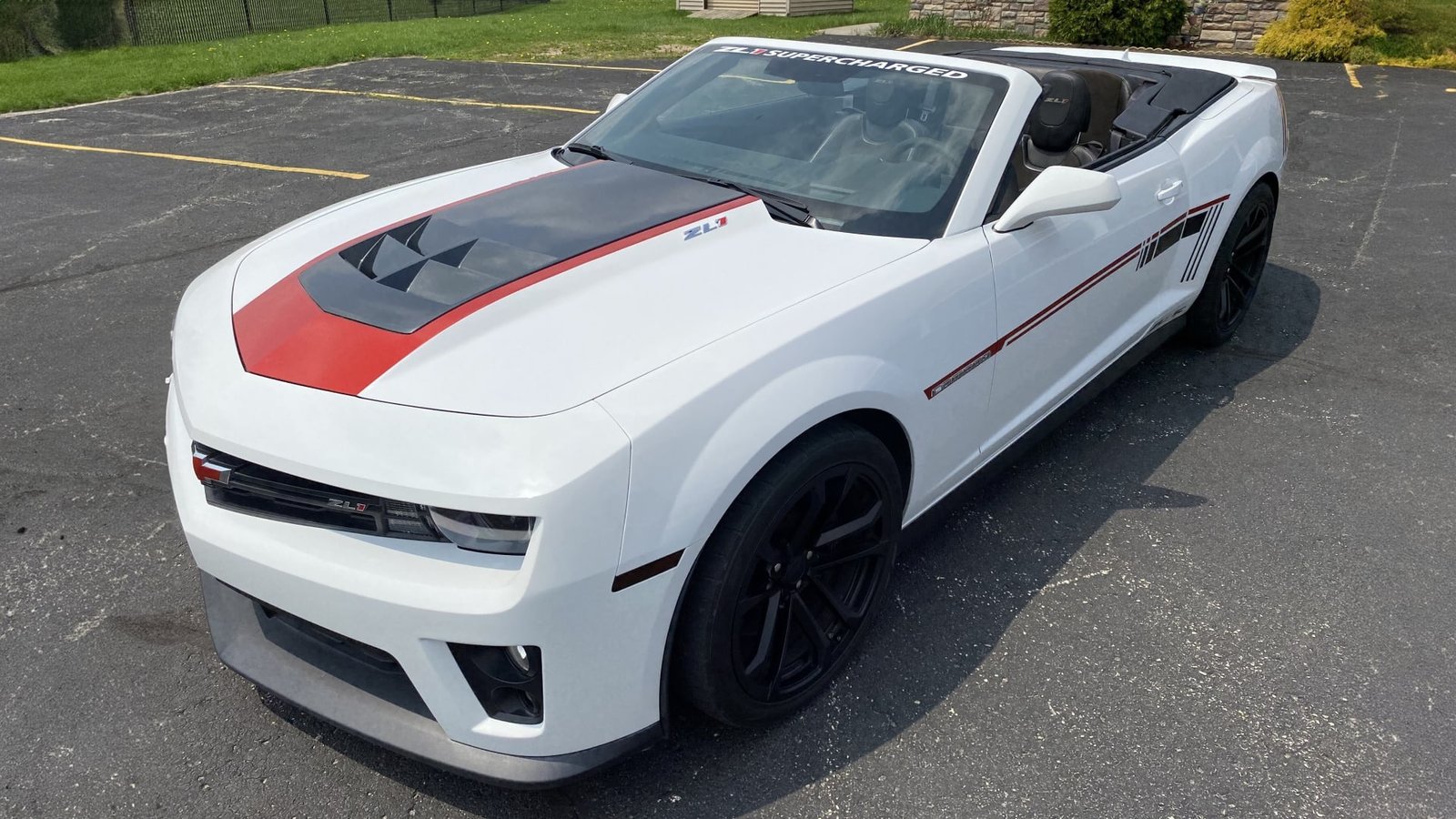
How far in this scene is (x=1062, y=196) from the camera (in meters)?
2.69

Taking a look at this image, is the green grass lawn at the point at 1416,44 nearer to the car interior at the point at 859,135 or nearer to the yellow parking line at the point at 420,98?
the yellow parking line at the point at 420,98

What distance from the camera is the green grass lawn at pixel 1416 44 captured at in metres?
13.7

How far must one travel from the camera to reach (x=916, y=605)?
2885 mm

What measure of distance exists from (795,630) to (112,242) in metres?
5.56

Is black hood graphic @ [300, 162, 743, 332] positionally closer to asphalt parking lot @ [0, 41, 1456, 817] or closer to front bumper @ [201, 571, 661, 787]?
front bumper @ [201, 571, 661, 787]

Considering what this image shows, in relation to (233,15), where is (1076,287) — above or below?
below

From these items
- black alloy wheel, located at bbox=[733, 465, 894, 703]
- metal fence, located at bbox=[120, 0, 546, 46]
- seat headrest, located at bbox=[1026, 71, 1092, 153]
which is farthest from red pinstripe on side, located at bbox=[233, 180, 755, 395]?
metal fence, located at bbox=[120, 0, 546, 46]

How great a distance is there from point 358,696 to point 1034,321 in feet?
6.57

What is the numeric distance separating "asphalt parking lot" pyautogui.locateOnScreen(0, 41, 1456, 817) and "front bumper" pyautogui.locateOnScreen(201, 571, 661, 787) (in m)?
0.29

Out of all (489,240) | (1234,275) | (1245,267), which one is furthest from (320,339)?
(1245,267)

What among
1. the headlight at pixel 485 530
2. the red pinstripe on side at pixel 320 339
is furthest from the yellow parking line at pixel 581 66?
the headlight at pixel 485 530

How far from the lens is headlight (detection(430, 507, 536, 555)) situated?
6.02 ft

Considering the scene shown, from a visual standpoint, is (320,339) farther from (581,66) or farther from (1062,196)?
(581,66)

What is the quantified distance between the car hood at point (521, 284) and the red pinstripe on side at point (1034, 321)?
0.34 metres
